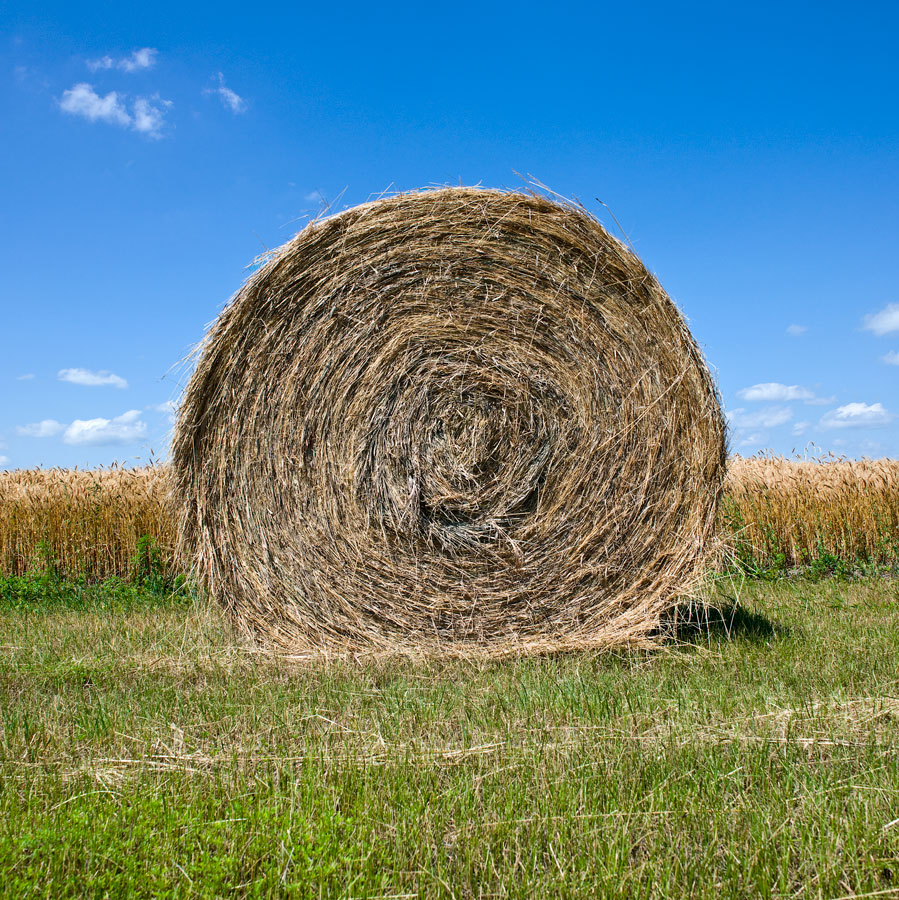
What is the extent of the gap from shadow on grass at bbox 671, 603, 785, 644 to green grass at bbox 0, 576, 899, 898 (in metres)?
0.37

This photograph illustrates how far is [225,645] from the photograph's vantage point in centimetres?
555

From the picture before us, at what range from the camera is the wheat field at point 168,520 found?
9.43m

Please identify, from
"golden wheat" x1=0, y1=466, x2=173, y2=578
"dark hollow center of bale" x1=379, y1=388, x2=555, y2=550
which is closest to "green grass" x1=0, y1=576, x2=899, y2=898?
"dark hollow center of bale" x1=379, y1=388, x2=555, y2=550

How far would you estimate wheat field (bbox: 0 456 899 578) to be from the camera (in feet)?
30.9

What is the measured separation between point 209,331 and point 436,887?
389cm

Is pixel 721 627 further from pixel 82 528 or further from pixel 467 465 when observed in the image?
pixel 82 528

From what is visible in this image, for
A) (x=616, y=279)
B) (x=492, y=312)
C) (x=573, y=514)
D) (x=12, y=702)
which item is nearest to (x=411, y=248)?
(x=492, y=312)

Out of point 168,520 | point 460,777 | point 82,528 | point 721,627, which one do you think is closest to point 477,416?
point 721,627

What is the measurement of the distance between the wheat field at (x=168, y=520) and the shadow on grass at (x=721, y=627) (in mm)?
3091

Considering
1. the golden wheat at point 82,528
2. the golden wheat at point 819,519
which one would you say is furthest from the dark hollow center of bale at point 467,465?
the golden wheat at point 819,519

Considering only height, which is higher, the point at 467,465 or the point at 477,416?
the point at 477,416

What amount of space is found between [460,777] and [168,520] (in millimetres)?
7158

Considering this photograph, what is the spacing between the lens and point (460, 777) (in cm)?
291

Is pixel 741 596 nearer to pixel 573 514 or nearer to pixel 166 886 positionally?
pixel 573 514
